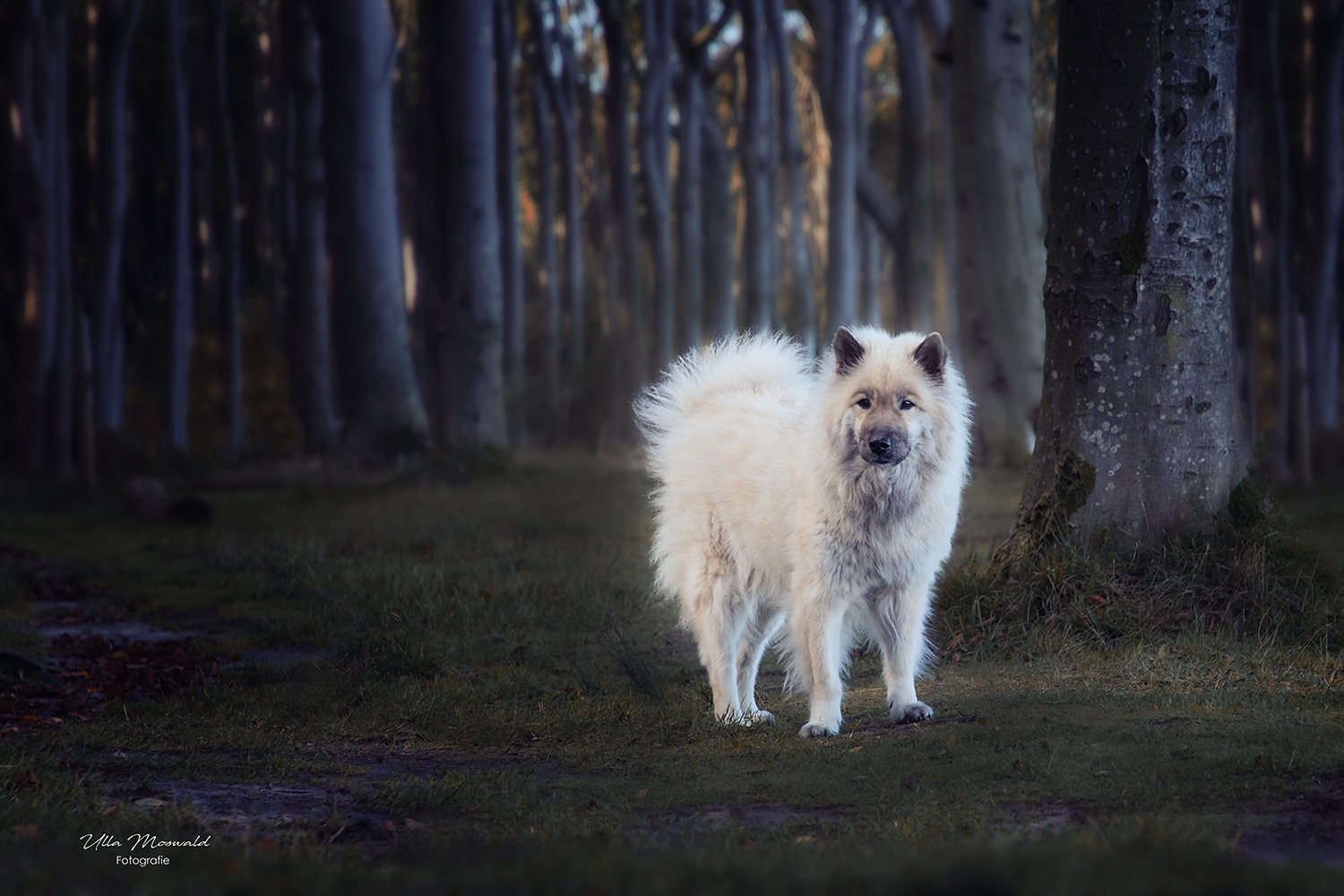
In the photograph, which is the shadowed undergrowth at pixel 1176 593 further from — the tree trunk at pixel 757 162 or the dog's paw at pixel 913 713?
the tree trunk at pixel 757 162

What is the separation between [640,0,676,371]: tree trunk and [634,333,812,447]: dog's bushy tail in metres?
17.1

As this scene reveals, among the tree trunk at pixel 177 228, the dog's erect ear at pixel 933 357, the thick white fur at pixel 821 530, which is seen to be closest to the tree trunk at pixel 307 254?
the tree trunk at pixel 177 228

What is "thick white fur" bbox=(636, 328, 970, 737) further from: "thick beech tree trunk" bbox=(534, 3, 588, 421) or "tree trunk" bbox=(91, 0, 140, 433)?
"thick beech tree trunk" bbox=(534, 3, 588, 421)

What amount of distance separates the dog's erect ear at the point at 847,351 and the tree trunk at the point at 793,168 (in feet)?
56.9

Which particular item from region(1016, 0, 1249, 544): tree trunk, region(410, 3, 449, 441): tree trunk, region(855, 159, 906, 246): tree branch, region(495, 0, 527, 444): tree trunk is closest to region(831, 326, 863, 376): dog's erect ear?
region(1016, 0, 1249, 544): tree trunk

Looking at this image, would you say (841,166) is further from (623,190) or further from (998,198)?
(998,198)

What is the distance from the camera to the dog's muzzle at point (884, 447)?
5707 mm

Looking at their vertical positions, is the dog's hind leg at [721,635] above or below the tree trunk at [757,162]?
below

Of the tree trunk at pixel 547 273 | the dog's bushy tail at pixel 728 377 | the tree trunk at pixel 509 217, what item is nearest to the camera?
the dog's bushy tail at pixel 728 377

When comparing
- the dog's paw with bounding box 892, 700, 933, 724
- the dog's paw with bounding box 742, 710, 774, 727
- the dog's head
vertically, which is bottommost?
the dog's paw with bounding box 742, 710, 774, 727

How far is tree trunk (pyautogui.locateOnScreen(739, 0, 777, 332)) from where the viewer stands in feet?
83.5

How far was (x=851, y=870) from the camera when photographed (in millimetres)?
2670

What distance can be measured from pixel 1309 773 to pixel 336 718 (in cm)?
431

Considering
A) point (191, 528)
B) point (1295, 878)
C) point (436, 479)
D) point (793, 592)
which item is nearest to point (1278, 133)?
point (436, 479)
